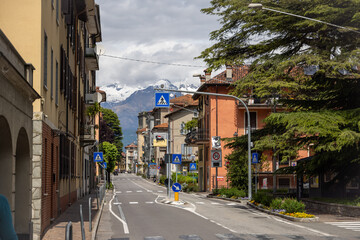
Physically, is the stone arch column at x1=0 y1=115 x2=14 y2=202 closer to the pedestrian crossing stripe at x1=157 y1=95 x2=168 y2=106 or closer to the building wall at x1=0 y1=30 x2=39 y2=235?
the building wall at x1=0 y1=30 x2=39 y2=235

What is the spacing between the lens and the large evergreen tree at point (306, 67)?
2500 centimetres

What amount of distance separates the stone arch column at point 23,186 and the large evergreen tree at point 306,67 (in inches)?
523

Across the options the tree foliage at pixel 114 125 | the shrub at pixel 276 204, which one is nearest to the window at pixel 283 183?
the shrub at pixel 276 204

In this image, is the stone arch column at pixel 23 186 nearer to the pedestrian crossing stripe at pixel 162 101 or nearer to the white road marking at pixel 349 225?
the white road marking at pixel 349 225

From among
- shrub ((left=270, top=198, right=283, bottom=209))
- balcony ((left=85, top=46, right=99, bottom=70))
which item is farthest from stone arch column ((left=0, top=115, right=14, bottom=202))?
balcony ((left=85, top=46, right=99, bottom=70))

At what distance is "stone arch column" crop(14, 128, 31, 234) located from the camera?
14.0 m

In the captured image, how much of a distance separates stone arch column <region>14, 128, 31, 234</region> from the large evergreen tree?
13.3 meters

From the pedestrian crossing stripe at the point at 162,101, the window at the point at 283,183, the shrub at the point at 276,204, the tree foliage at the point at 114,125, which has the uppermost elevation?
the tree foliage at the point at 114,125

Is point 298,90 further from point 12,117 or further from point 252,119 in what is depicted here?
point 252,119

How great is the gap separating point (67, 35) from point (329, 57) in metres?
11.9

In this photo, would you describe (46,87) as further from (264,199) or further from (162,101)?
(264,199)

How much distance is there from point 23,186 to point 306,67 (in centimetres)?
1760

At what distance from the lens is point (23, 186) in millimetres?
14375

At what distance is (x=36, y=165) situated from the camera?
641 inches
